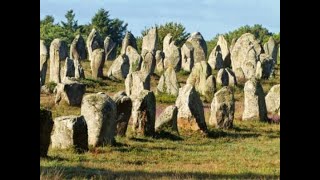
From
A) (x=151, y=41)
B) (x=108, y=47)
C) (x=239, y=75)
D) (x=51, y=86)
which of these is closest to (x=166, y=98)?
(x=51, y=86)

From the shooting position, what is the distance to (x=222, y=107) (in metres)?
23.7

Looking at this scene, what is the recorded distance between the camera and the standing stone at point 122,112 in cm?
2064

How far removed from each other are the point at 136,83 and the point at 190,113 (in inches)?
337

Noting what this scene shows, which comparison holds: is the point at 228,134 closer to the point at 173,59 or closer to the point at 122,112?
the point at 122,112

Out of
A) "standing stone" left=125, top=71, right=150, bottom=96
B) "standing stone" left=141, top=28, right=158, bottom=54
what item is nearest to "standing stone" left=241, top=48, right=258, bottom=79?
"standing stone" left=125, top=71, right=150, bottom=96

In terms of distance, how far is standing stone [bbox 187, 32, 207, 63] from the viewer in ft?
140

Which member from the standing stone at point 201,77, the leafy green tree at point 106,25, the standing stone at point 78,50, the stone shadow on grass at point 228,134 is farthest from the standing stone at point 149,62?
the leafy green tree at point 106,25

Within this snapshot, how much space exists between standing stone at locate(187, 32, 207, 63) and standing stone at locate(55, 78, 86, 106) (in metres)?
15.6

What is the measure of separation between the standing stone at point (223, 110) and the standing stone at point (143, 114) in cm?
309

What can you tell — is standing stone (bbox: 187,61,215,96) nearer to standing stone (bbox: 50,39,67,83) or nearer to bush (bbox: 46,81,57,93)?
bush (bbox: 46,81,57,93)

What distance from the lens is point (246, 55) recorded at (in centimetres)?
4041

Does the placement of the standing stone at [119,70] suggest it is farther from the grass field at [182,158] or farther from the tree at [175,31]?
the tree at [175,31]

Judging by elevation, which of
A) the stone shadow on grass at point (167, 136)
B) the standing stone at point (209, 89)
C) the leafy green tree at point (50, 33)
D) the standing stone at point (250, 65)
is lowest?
the stone shadow on grass at point (167, 136)
